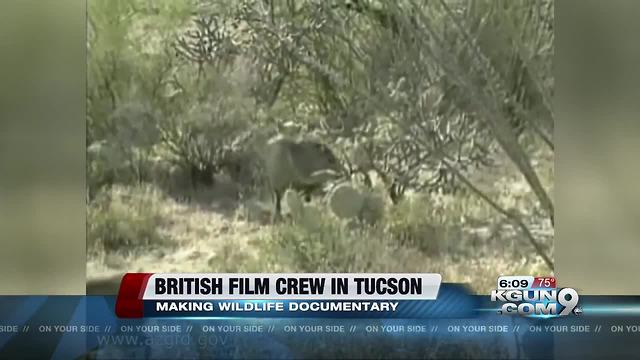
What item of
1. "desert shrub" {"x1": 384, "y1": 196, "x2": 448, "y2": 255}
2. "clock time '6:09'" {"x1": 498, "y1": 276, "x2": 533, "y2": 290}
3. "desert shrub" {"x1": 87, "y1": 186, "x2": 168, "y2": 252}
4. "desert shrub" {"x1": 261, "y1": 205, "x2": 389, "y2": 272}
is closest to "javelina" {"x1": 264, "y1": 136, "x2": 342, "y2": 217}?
"desert shrub" {"x1": 261, "y1": 205, "x2": 389, "y2": 272}

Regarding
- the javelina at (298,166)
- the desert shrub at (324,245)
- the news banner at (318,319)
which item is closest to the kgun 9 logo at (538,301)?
the news banner at (318,319)

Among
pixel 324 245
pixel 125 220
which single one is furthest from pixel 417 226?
pixel 125 220

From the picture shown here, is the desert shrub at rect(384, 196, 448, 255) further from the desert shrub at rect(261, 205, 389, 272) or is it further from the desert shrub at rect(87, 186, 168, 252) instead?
the desert shrub at rect(87, 186, 168, 252)

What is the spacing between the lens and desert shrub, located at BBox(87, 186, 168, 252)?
183cm

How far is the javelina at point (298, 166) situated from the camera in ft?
5.99

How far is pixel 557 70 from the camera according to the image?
6.05ft

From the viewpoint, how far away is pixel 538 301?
6.12 ft

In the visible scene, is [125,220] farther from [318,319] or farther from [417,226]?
[417,226]

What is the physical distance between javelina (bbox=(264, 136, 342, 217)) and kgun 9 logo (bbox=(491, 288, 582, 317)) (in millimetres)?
683

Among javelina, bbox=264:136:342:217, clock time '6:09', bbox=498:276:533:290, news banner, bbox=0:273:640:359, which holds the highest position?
javelina, bbox=264:136:342:217

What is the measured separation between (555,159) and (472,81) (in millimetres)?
373

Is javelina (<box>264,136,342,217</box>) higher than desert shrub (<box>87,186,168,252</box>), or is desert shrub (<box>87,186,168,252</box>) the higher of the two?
javelina (<box>264,136,342,217</box>)

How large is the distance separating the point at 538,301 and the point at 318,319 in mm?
727

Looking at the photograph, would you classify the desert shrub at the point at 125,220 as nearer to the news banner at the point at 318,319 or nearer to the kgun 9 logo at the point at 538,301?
the news banner at the point at 318,319
